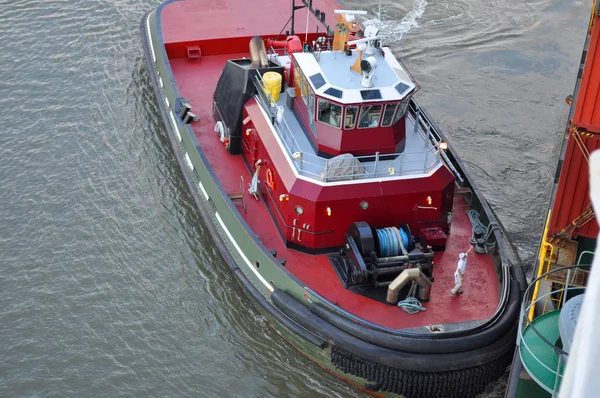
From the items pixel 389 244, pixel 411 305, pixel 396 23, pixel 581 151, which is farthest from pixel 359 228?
pixel 396 23

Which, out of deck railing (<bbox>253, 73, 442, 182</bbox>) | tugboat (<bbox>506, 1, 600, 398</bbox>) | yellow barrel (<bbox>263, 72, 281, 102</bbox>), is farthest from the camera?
yellow barrel (<bbox>263, 72, 281, 102</bbox>)

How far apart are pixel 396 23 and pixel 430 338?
35.8 ft

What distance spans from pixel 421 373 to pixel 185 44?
8.40 m

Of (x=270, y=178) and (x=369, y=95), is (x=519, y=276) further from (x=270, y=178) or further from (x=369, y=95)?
(x=270, y=178)

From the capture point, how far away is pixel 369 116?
9.51 meters

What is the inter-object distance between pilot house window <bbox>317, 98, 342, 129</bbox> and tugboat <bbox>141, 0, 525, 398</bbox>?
0.06 ft

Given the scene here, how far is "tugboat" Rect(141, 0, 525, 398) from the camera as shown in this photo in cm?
842

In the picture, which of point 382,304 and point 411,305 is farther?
point 382,304

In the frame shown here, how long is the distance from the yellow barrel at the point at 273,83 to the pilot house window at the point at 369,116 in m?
1.72

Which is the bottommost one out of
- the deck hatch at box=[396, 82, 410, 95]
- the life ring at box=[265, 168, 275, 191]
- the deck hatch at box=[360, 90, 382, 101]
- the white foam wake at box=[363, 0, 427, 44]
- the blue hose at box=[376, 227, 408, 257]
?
the blue hose at box=[376, 227, 408, 257]

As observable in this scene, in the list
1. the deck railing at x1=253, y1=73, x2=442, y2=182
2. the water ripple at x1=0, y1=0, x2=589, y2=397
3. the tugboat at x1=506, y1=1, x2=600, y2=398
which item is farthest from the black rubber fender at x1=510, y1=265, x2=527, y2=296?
the water ripple at x1=0, y1=0, x2=589, y2=397

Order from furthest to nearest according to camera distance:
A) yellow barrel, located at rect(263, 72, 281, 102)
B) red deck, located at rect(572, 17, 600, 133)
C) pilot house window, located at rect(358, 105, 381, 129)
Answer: yellow barrel, located at rect(263, 72, 281, 102) < pilot house window, located at rect(358, 105, 381, 129) < red deck, located at rect(572, 17, 600, 133)

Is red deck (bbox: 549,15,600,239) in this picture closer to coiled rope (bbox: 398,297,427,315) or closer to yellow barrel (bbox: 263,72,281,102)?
coiled rope (bbox: 398,297,427,315)

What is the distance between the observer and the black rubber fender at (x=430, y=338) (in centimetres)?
Answer: 821
